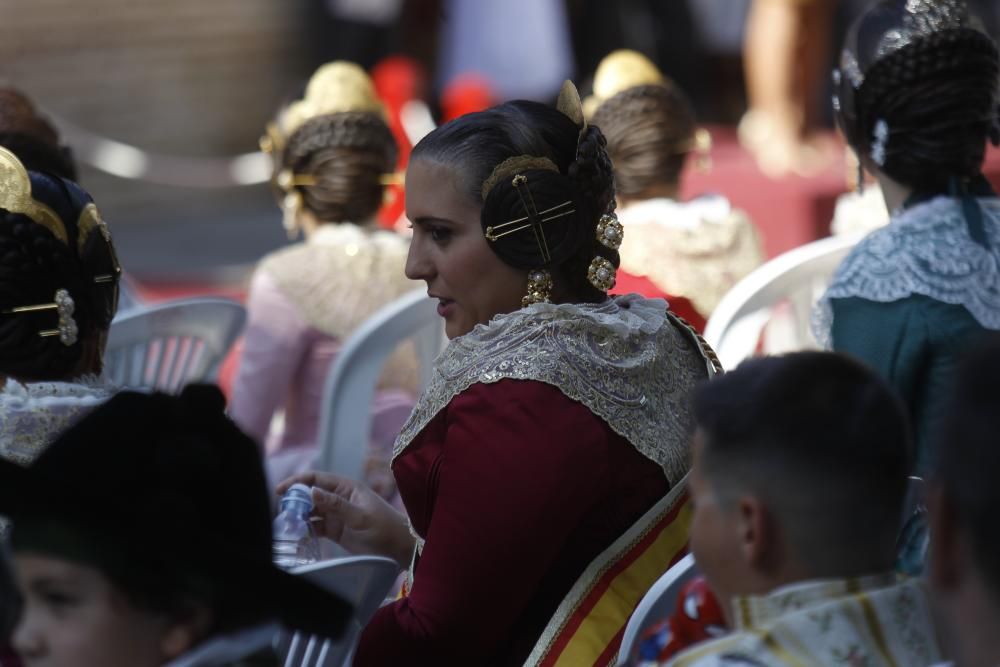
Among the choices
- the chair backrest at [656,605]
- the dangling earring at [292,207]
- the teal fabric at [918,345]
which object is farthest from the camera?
the dangling earring at [292,207]

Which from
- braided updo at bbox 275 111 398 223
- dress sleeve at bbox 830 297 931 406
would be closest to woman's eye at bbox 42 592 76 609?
dress sleeve at bbox 830 297 931 406

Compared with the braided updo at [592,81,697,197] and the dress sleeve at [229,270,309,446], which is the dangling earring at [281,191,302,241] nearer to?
the dress sleeve at [229,270,309,446]

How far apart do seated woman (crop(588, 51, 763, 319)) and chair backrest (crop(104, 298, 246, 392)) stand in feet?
3.02

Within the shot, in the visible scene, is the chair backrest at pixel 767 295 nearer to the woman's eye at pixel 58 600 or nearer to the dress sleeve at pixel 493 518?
the dress sleeve at pixel 493 518

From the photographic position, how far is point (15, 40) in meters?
8.41

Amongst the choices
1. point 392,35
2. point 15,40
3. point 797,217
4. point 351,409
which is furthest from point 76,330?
point 392,35

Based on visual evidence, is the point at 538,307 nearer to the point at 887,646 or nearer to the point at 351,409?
the point at 887,646

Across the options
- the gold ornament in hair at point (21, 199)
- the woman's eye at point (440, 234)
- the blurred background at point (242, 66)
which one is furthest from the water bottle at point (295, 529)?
the blurred background at point (242, 66)

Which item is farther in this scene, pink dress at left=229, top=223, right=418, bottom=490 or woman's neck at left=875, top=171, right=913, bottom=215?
pink dress at left=229, top=223, right=418, bottom=490

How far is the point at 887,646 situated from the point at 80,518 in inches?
30.9

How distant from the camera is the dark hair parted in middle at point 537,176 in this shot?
2.14 meters

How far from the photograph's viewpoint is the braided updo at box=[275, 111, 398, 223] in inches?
151

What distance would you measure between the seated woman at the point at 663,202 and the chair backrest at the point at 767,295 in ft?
1.04

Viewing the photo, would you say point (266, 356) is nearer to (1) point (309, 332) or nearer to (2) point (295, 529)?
(1) point (309, 332)
